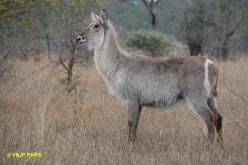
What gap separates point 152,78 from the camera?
5.98m

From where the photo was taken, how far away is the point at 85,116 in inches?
272

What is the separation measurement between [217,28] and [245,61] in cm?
532

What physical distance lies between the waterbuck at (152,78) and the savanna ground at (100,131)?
0.35 m

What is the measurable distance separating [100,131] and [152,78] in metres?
1.05

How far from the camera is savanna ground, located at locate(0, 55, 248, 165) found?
5.01 meters

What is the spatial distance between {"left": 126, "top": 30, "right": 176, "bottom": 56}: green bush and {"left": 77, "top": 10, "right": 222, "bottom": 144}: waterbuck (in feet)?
24.2

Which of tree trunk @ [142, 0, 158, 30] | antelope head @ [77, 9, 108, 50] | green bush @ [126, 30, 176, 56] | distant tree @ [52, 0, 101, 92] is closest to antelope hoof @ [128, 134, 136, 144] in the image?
antelope head @ [77, 9, 108, 50]

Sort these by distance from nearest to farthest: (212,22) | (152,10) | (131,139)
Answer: (131,139), (152,10), (212,22)

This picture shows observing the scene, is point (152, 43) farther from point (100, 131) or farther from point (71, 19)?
point (100, 131)

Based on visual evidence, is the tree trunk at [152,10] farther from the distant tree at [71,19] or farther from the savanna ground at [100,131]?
the savanna ground at [100,131]

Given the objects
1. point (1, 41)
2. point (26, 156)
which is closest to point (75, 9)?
point (1, 41)

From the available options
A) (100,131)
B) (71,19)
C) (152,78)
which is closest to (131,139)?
(100,131)

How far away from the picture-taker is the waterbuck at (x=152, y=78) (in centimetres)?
570

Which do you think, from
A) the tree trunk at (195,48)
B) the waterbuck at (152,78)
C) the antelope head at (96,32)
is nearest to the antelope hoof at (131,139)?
the waterbuck at (152,78)
